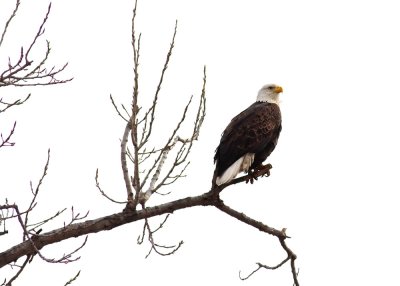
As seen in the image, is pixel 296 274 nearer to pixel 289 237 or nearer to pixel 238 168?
pixel 289 237

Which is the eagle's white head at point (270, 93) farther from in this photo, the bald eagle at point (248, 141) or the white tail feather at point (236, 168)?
the white tail feather at point (236, 168)

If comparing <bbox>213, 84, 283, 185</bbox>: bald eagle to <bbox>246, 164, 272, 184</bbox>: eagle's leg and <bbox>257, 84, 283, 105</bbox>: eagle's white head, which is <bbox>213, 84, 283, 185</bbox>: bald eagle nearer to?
<bbox>246, 164, 272, 184</bbox>: eagle's leg

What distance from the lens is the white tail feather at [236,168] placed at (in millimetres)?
5082

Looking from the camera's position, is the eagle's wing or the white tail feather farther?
the eagle's wing

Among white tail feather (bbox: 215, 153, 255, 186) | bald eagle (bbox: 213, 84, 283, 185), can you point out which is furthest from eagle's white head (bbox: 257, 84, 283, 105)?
white tail feather (bbox: 215, 153, 255, 186)

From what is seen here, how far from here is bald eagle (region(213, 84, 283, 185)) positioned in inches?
222

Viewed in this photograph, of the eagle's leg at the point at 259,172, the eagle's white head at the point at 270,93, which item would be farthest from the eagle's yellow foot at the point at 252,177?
the eagle's white head at the point at 270,93

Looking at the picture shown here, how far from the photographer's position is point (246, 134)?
5.95 meters

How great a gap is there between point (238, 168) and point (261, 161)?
1.34 feet

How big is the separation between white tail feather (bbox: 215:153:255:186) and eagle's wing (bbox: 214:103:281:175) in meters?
0.03

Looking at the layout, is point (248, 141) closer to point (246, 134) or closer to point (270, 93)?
point (246, 134)

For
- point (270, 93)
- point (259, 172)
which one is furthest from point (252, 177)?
point (270, 93)

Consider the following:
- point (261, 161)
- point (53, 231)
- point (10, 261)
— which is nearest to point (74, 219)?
point (53, 231)

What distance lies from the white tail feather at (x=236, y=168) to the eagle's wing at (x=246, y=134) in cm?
3
